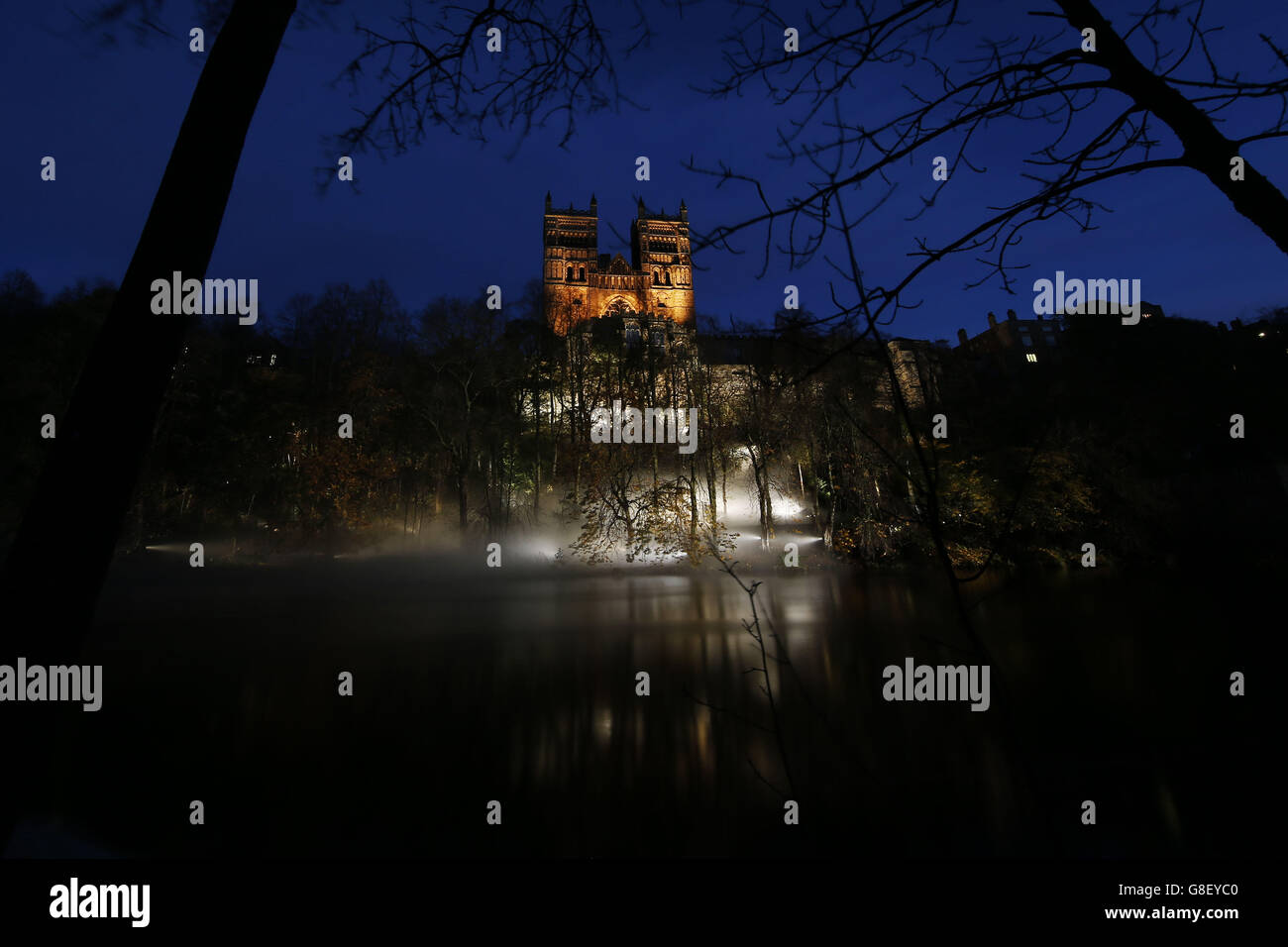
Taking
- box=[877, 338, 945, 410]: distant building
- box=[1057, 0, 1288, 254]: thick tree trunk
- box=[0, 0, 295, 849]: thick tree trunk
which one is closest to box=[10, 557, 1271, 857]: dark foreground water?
box=[877, 338, 945, 410]: distant building

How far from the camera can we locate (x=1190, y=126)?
1724 millimetres

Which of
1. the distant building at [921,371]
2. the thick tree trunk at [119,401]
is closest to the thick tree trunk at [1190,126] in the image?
the distant building at [921,371]

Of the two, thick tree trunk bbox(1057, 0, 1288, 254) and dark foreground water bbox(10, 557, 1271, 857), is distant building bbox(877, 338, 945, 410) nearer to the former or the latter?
dark foreground water bbox(10, 557, 1271, 857)

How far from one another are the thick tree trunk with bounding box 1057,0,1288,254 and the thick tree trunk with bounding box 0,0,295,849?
108 inches

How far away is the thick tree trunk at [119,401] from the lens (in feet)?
4.78

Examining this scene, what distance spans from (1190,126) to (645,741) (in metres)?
6.63

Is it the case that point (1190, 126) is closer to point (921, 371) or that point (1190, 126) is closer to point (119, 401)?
point (921, 371)

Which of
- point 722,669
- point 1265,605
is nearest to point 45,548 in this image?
point 722,669

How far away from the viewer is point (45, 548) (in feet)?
4.78

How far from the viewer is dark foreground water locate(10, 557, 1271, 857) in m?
4.82

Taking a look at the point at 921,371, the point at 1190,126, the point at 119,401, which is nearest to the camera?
the point at 119,401

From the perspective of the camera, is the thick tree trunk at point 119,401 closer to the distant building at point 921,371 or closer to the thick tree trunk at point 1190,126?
the distant building at point 921,371

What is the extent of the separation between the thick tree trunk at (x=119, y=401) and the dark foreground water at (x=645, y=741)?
37.1 inches

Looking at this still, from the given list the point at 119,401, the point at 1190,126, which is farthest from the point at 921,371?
the point at 119,401
